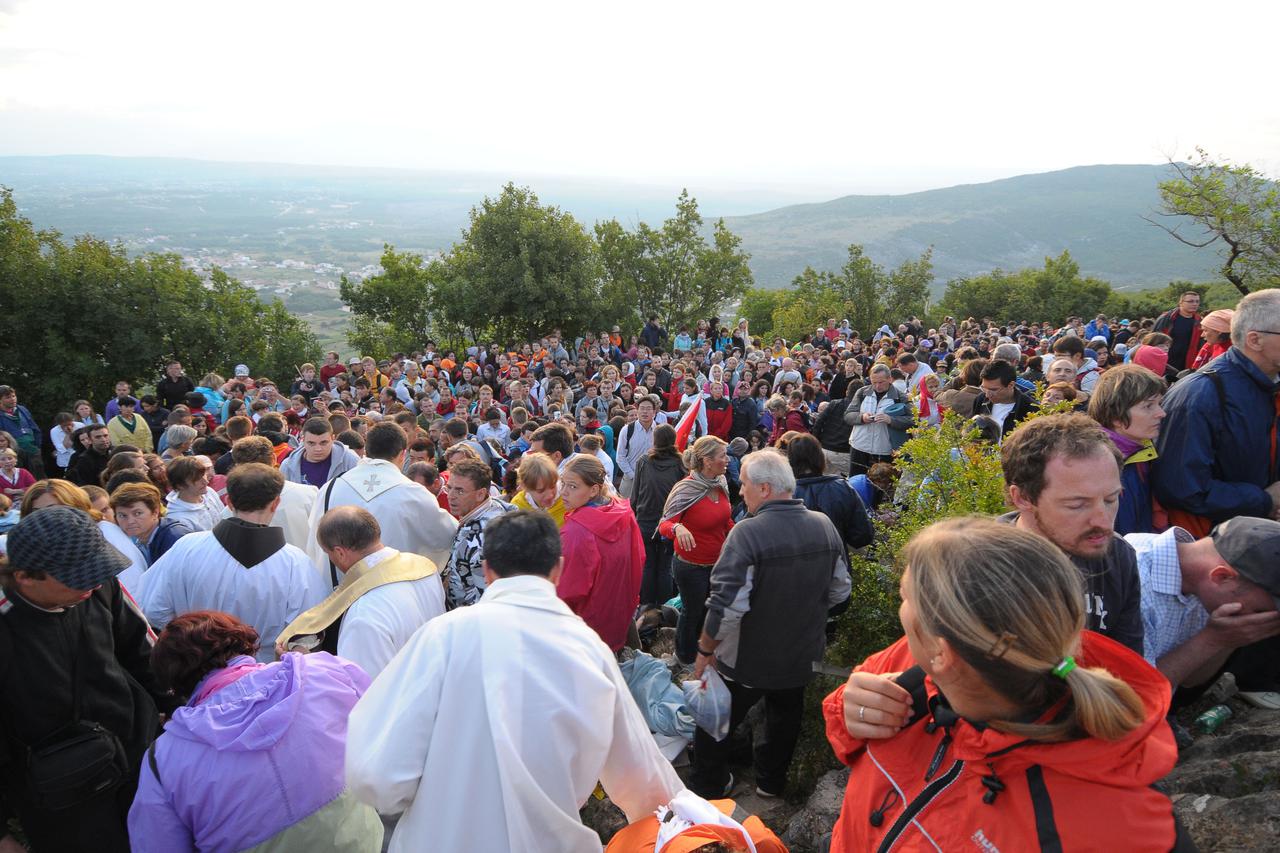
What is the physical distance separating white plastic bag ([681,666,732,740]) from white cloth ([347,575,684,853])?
1715mm

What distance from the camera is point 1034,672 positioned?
4.70ft

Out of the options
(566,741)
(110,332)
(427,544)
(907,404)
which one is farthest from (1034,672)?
(110,332)

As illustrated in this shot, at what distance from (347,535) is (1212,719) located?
416 centimetres

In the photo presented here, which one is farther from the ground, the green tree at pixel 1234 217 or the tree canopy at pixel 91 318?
the green tree at pixel 1234 217

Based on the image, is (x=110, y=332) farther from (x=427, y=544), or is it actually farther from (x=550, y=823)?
(x=550, y=823)

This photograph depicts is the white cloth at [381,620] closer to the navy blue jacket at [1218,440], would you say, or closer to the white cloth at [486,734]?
the white cloth at [486,734]

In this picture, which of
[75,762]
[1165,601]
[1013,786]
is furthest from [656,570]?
[1013,786]

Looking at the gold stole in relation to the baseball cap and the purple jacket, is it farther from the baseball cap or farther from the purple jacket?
the baseball cap

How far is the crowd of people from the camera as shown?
151cm

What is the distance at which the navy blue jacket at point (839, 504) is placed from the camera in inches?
191

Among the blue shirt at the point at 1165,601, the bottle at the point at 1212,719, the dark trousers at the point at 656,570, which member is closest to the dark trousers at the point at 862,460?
the dark trousers at the point at 656,570

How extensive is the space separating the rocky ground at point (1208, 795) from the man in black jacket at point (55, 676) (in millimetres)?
2390

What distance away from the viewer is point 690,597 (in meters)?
5.29

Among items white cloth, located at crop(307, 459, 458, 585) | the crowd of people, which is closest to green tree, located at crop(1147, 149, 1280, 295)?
the crowd of people
